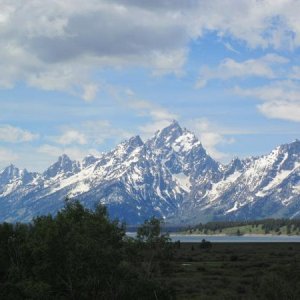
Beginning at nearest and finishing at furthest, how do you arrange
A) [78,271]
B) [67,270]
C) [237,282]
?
[78,271], [67,270], [237,282]

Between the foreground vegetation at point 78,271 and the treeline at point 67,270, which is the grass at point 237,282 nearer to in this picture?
the foreground vegetation at point 78,271

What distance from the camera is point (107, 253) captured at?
175ft

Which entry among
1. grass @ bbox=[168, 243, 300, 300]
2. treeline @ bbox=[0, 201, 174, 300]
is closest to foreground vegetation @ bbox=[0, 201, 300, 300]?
treeline @ bbox=[0, 201, 174, 300]

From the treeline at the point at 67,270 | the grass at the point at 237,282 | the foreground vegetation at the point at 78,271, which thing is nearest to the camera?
the grass at the point at 237,282

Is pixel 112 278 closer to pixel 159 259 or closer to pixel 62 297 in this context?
pixel 62 297

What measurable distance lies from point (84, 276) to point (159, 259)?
79.6 ft

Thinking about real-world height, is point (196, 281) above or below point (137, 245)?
below

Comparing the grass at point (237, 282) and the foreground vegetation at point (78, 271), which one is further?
the foreground vegetation at point (78, 271)

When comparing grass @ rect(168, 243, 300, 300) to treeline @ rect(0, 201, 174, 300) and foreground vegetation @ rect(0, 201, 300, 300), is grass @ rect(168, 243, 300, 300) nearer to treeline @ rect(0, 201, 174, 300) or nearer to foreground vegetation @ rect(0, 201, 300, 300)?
foreground vegetation @ rect(0, 201, 300, 300)

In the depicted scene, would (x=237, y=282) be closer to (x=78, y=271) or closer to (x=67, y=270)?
(x=67, y=270)

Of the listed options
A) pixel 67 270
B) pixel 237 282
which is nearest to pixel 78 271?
pixel 67 270

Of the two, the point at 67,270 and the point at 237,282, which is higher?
the point at 67,270

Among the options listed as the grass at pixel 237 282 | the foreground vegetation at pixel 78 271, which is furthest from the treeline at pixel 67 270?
the grass at pixel 237 282

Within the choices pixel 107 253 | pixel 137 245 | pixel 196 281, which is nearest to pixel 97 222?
pixel 137 245
